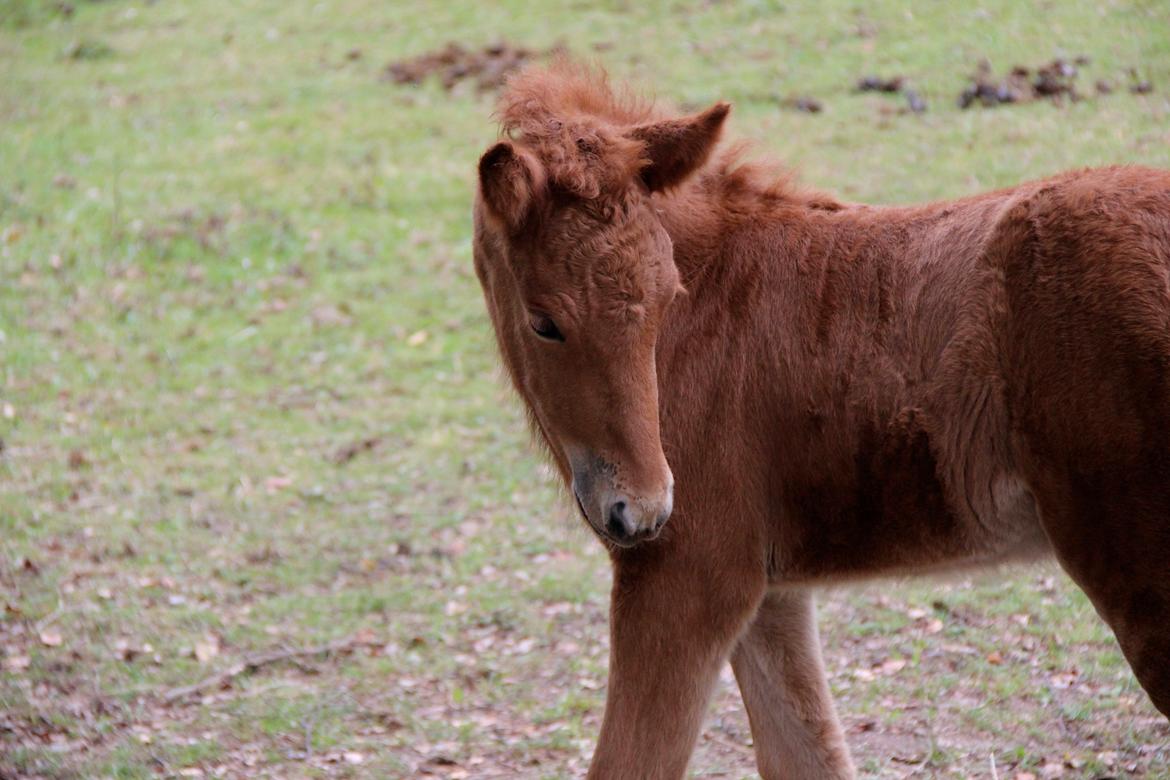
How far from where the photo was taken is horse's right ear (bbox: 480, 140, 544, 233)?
340cm

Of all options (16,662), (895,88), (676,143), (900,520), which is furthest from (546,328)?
(895,88)

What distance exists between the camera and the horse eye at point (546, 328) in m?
3.46

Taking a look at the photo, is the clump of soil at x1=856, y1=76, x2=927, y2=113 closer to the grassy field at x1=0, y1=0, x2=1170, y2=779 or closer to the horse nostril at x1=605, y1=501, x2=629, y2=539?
the grassy field at x1=0, y1=0, x2=1170, y2=779

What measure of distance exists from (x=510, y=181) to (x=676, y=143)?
1.74 ft

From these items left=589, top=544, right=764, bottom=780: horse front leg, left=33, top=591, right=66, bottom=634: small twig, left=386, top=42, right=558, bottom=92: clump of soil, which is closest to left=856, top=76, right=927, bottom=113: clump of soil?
left=386, top=42, right=558, bottom=92: clump of soil

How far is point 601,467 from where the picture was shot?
134 inches

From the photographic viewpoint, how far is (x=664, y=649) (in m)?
3.62

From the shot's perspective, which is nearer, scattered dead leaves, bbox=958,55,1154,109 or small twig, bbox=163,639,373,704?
small twig, bbox=163,639,373,704

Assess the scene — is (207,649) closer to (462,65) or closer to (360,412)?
(360,412)

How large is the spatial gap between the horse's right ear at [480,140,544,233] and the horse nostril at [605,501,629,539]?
2.62ft

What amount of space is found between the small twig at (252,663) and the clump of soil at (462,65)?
7466 mm

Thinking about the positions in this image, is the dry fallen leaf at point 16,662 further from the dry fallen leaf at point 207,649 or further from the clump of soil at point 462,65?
the clump of soil at point 462,65

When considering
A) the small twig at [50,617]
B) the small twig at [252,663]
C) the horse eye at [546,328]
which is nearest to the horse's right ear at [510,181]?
the horse eye at [546,328]

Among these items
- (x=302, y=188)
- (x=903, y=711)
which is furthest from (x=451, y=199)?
(x=903, y=711)
